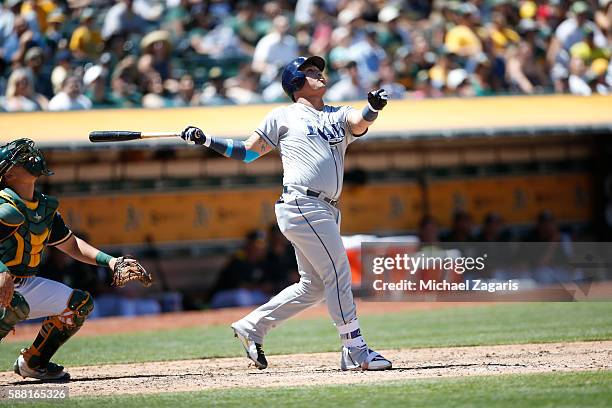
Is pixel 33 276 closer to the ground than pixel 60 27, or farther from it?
closer to the ground

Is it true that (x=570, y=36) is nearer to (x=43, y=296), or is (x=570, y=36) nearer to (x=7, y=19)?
(x=7, y=19)

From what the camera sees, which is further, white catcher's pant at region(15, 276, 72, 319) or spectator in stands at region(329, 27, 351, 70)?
spectator in stands at region(329, 27, 351, 70)

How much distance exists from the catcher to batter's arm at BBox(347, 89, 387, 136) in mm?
1639

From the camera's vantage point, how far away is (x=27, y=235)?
6.51m

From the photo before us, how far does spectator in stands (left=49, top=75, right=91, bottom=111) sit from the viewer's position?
12.4 m

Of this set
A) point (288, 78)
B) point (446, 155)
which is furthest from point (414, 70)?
point (288, 78)

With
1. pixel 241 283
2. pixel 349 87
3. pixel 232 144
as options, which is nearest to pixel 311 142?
pixel 232 144

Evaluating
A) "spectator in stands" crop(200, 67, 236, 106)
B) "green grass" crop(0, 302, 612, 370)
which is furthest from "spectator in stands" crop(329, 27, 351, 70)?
"green grass" crop(0, 302, 612, 370)

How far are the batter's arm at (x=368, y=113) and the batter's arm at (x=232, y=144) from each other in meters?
0.55

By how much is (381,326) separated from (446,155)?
5.11 m

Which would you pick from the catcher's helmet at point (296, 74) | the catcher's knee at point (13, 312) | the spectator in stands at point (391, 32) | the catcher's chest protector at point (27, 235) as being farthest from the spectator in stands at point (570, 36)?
the catcher's knee at point (13, 312)

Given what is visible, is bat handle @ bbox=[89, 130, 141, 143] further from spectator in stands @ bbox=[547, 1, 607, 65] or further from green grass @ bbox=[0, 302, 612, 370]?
spectator in stands @ bbox=[547, 1, 607, 65]

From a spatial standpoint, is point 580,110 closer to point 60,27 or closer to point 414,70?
point 414,70

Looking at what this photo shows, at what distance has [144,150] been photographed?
533 inches
